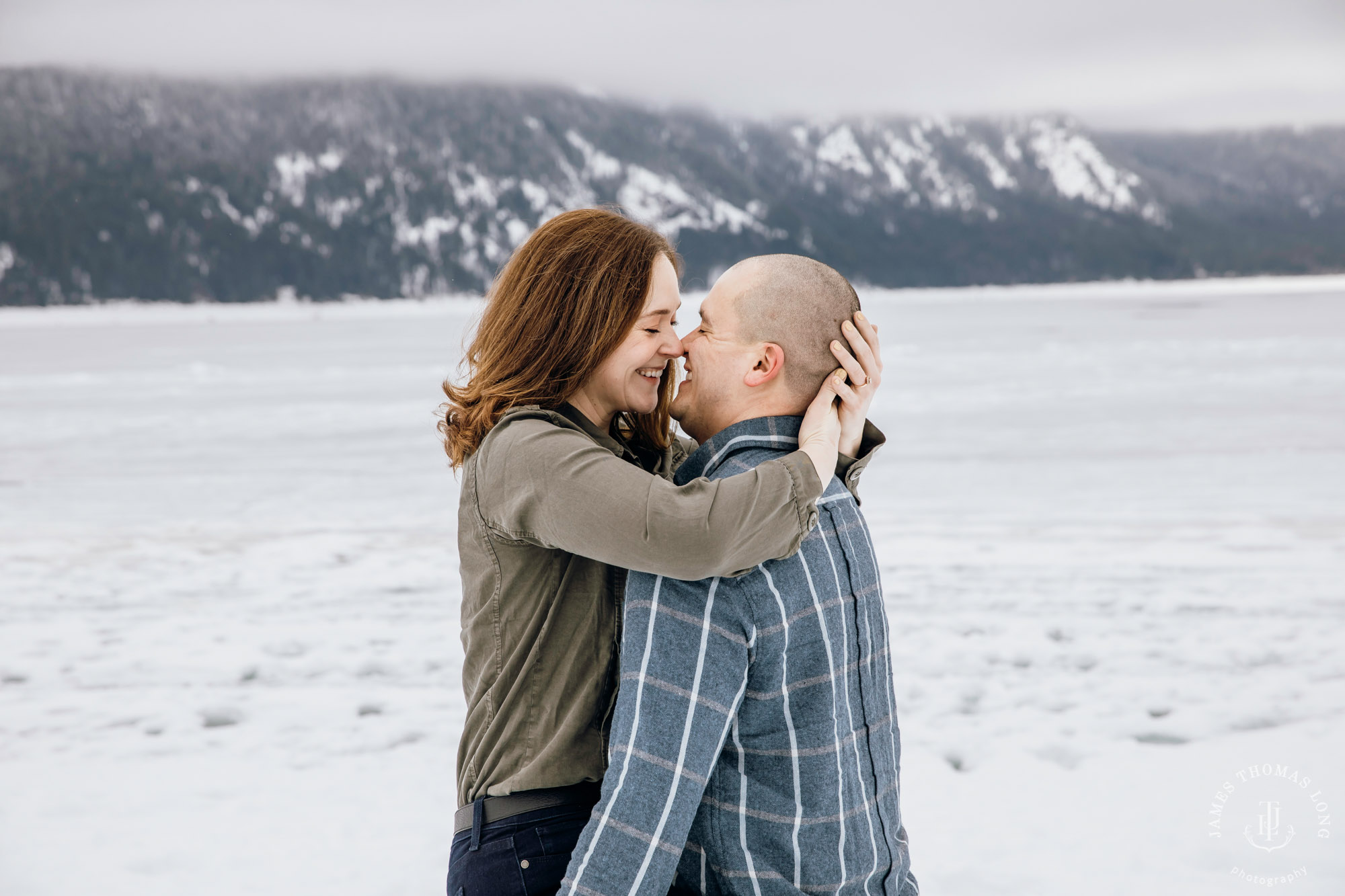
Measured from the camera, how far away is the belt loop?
1691 mm

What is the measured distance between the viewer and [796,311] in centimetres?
176

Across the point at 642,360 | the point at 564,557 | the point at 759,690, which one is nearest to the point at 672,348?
the point at 642,360

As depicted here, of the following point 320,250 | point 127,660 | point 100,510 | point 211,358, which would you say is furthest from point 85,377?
point 320,250

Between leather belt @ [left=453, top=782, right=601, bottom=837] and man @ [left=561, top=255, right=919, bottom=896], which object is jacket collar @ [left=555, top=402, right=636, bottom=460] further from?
leather belt @ [left=453, top=782, right=601, bottom=837]

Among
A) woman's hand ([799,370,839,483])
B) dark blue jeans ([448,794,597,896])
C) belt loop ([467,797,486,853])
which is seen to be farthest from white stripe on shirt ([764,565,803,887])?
belt loop ([467,797,486,853])

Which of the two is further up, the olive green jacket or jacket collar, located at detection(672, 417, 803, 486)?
jacket collar, located at detection(672, 417, 803, 486)

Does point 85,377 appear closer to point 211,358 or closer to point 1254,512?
point 211,358

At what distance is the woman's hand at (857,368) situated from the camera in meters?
1.77

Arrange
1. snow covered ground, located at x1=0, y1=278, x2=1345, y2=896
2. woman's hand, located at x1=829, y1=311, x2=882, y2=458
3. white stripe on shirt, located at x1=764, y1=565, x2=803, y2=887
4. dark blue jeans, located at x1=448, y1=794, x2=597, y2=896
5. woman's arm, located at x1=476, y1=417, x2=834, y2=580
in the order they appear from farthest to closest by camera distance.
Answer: snow covered ground, located at x1=0, y1=278, x2=1345, y2=896 < woman's hand, located at x1=829, y1=311, x2=882, y2=458 < dark blue jeans, located at x1=448, y1=794, x2=597, y2=896 < white stripe on shirt, located at x1=764, y1=565, x2=803, y2=887 < woman's arm, located at x1=476, y1=417, x2=834, y2=580

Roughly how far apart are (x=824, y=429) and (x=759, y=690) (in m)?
0.42

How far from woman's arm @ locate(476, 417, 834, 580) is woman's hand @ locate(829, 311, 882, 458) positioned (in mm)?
231

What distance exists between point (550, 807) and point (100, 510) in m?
8.97

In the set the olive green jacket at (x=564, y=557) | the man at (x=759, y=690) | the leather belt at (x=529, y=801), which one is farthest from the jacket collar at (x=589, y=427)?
the leather belt at (x=529, y=801)

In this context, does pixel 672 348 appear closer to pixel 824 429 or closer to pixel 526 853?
pixel 824 429
